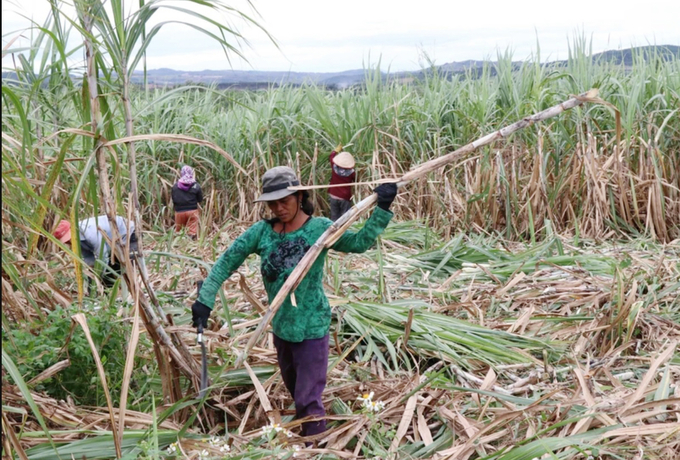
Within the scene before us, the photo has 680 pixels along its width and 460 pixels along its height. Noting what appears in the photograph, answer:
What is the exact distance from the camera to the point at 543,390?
2936 millimetres

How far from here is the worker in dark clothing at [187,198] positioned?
7.04 metres

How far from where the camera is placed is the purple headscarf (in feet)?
22.9

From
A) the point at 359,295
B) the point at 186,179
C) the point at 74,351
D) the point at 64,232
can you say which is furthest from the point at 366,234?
the point at 186,179

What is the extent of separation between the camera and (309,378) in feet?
8.78

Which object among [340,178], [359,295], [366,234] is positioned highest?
[366,234]

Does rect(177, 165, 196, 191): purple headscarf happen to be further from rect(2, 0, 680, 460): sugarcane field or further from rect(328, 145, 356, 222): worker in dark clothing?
rect(328, 145, 356, 222): worker in dark clothing

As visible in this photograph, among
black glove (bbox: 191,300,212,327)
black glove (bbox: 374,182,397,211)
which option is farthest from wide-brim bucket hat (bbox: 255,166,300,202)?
black glove (bbox: 191,300,212,327)

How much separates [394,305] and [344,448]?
1303mm

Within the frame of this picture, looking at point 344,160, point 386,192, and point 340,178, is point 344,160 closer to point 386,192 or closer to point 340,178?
point 340,178

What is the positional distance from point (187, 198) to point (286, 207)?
4.61 metres

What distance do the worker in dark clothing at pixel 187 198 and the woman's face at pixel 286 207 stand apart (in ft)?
14.6

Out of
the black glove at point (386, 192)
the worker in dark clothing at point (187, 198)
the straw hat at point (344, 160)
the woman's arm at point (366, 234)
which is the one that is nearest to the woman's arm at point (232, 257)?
the woman's arm at point (366, 234)

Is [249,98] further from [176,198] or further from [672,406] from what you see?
[672,406]

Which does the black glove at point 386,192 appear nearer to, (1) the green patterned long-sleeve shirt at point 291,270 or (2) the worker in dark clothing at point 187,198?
(1) the green patterned long-sleeve shirt at point 291,270
